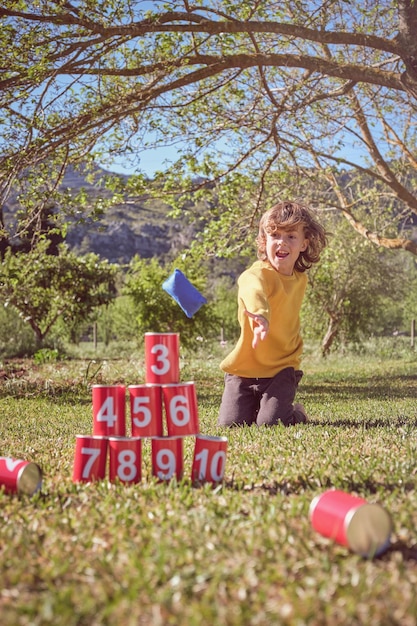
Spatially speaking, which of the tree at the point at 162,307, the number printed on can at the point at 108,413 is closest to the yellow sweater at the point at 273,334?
the number printed on can at the point at 108,413

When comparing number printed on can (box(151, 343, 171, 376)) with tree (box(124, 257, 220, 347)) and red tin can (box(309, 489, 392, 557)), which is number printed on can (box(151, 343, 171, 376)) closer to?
red tin can (box(309, 489, 392, 557))

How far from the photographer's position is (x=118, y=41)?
6.86 m

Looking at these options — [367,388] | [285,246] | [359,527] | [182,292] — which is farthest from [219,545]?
[367,388]

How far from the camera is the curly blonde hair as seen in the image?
16.4 feet

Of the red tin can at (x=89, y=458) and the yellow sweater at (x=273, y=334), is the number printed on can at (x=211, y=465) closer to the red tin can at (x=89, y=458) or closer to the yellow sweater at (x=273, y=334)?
the red tin can at (x=89, y=458)

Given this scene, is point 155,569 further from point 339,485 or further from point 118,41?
point 118,41

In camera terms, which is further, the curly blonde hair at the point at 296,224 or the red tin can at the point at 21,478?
the curly blonde hair at the point at 296,224

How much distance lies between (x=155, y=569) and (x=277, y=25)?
6.21 meters

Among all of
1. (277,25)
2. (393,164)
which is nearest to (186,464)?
(277,25)

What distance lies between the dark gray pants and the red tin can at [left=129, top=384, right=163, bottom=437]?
1918 millimetres

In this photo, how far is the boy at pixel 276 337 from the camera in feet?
16.5

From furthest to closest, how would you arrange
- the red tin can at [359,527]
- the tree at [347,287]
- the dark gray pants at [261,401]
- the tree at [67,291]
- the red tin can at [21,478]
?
the tree at [347,287] → the tree at [67,291] → the dark gray pants at [261,401] → the red tin can at [21,478] → the red tin can at [359,527]

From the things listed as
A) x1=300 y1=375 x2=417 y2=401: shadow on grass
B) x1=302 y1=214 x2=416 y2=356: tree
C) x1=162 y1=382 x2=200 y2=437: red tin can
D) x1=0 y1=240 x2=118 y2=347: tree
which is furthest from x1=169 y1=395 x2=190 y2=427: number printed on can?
x1=0 y1=240 x2=118 y2=347: tree

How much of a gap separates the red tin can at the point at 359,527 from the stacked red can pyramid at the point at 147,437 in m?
0.95
